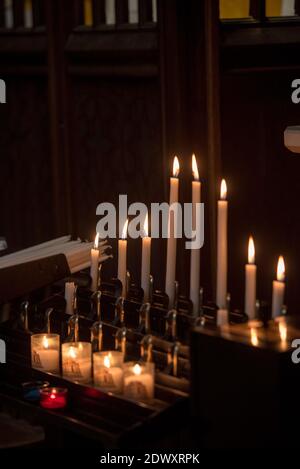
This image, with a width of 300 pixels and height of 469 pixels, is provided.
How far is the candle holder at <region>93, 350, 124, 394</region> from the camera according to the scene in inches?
84.9

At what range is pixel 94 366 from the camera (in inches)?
86.7

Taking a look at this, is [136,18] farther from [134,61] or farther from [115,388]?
[115,388]

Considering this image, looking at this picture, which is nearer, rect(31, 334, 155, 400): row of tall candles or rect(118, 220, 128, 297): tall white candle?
rect(31, 334, 155, 400): row of tall candles

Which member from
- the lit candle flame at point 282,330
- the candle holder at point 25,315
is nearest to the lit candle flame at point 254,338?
the lit candle flame at point 282,330

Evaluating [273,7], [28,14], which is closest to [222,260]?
[273,7]

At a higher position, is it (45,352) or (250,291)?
(250,291)

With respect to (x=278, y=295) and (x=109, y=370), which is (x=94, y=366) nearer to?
(x=109, y=370)

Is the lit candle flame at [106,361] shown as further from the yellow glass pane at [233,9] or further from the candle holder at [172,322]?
the yellow glass pane at [233,9]

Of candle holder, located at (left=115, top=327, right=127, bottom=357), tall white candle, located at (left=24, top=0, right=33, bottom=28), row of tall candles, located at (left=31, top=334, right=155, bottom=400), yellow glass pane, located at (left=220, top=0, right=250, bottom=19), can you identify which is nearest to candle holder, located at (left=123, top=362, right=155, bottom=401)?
row of tall candles, located at (left=31, top=334, right=155, bottom=400)

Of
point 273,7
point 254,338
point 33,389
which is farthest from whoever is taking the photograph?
point 273,7

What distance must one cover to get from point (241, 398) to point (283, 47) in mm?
1421

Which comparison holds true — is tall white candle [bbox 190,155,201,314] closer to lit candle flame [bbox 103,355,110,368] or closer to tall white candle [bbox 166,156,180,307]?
tall white candle [bbox 166,156,180,307]

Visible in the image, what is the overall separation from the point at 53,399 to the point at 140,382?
18 centimetres
